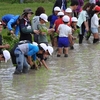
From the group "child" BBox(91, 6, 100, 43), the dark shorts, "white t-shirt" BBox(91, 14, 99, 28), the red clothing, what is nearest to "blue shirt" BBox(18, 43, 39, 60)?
the dark shorts

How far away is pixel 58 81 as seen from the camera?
1162 cm

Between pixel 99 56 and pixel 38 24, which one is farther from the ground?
pixel 38 24

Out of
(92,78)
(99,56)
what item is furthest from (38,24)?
(92,78)

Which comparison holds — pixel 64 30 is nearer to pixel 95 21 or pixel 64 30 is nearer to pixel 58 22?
pixel 58 22

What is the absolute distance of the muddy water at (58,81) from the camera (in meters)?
10.3

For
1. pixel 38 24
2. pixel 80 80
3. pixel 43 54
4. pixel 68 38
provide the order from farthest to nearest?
pixel 68 38
pixel 38 24
pixel 43 54
pixel 80 80

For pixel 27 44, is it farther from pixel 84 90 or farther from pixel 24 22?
pixel 84 90

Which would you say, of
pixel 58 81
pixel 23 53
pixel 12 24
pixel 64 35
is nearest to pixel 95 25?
pixel 64 35

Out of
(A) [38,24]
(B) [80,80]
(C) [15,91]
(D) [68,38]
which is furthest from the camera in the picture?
(D) [68,38]

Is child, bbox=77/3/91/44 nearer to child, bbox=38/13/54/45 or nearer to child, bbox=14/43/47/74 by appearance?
child, bbox=38/13/54/45

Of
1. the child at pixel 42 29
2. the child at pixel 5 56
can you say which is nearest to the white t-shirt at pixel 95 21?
the child at pixel 42 29

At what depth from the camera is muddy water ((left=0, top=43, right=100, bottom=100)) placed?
33.7ft

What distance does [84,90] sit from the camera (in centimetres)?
1070

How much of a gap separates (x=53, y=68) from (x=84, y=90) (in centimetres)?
264
